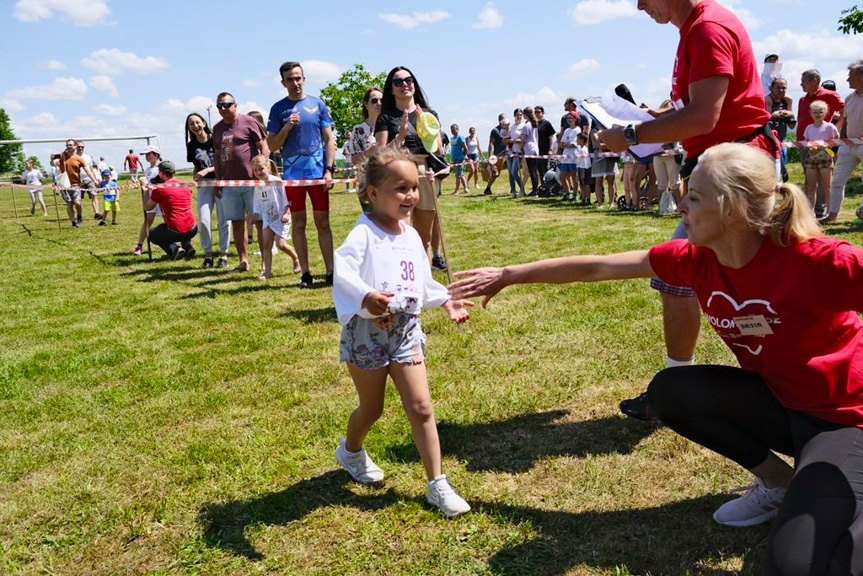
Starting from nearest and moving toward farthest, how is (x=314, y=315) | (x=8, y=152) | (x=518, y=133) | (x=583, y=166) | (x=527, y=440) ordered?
(x=527, y=440)
(x=314, y=315)
(x=583, y=166)
(x=518, y=133)
(x=8, y=152)

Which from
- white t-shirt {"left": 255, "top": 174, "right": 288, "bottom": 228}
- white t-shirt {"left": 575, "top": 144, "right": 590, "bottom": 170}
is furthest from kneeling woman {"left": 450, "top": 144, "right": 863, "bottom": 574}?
white t-shirt {"left": 575, "top": 144, "right": 590, "bottom": 170}

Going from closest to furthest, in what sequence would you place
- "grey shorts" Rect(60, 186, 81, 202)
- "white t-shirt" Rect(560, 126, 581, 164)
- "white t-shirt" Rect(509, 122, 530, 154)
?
"white t-shirt" Rect(560, 126, 581, 164)
"grey shorts" Rect(60, 186, 81, 202)
"white t-shirt" Rect(509, 122, 530, 154)

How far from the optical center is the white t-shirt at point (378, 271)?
294cm

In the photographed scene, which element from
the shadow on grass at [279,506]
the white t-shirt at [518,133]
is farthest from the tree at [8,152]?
the shadow on grass at [279,506]

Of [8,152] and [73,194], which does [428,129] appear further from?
[8,152]

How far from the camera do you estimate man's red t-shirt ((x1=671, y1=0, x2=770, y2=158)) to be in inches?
126

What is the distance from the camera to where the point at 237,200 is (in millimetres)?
9375

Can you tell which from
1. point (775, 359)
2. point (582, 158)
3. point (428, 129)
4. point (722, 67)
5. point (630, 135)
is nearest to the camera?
point (775, 359)

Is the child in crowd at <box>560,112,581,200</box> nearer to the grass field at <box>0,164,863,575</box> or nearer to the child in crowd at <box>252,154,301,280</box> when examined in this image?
the child in crowd at <box>252,154,301,280</box>

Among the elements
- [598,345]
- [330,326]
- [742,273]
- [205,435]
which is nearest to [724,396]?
[742,273]

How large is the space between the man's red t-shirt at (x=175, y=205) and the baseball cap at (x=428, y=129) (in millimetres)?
6245

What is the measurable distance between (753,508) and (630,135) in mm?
1764

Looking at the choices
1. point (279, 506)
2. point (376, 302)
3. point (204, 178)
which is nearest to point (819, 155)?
point (204, 178)

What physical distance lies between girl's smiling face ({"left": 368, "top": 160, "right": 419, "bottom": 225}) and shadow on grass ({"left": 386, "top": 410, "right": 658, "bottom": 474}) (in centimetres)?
130
